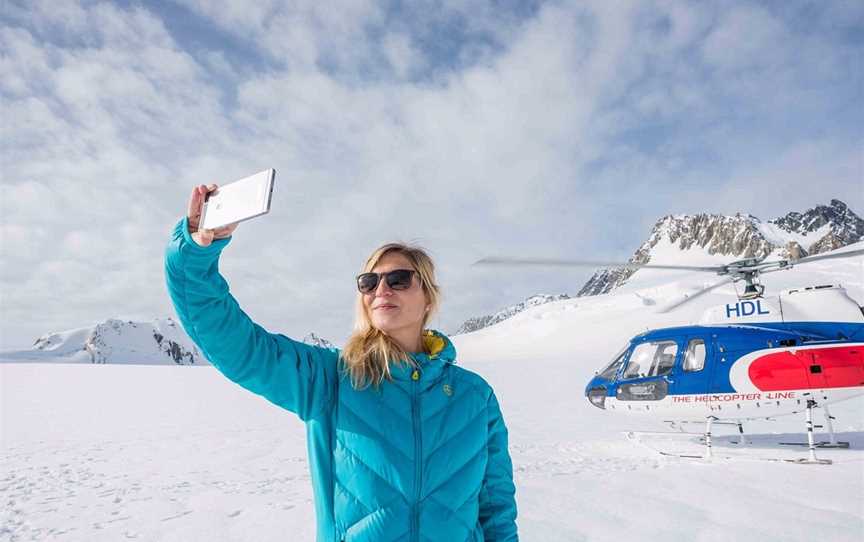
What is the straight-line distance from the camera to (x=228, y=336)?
179 cm

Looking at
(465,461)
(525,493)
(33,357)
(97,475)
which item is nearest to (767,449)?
(525,493)

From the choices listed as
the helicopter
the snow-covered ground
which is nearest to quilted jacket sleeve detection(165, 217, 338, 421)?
the snow-covered ground

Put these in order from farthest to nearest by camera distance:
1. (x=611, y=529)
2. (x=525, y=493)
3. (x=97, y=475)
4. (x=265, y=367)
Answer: (x=97, y=475), (x=525, y=493), (x=611, y=529), (x=265, y=367)

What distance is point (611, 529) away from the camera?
4.19m

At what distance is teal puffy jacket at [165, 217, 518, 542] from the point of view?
5.86 ft

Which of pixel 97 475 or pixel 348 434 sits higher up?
pixel 348 434

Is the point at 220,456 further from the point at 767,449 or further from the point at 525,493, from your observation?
the point at 767,449

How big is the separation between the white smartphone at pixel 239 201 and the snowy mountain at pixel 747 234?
409 ft

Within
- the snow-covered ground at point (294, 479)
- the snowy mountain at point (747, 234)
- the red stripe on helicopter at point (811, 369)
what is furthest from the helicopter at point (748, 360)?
the snowy mountain at point (747, 234)

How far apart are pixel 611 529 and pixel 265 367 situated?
3.61 m

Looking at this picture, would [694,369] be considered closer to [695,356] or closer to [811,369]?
[695,356]

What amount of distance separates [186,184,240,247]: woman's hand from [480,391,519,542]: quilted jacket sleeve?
4.38 ft

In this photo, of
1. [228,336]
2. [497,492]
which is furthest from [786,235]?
[228,336]

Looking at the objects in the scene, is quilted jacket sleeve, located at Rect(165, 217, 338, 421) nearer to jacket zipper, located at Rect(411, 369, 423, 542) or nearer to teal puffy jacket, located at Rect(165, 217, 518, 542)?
teal puffy jacket, located at Rect(165, 217, 518, 542)
